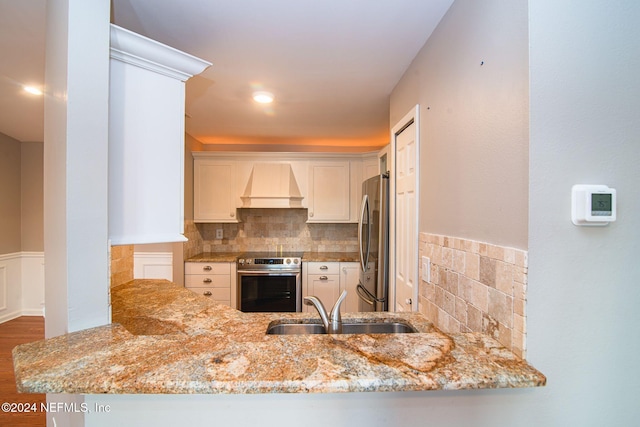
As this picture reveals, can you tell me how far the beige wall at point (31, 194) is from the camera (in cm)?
374

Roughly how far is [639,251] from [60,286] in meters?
1.90

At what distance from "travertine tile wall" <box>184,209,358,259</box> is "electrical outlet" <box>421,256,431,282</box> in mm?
2467

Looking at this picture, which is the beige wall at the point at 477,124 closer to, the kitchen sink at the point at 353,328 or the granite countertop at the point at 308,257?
the kitchen sink at the point at 353,328

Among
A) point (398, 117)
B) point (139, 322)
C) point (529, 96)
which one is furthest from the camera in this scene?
point (398, 117)

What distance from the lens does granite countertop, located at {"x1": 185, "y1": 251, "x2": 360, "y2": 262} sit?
336 cm

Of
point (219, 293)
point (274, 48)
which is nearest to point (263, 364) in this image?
point (274, 48)

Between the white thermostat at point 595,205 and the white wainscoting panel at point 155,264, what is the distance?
127 inches

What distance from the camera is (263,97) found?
7.66 feet

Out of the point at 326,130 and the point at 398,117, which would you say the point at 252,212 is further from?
the point at 398,117

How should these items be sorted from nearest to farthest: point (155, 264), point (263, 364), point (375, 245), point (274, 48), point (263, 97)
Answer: point (263, 364), point (274, 48), point (263, 97), point (375, 245), point (155, 264)

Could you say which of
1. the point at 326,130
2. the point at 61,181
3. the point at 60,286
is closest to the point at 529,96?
the point at 61,181

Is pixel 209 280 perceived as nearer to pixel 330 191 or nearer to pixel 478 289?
pixel 330 191

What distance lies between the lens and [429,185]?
4.84 feet

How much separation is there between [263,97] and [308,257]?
1968mm
